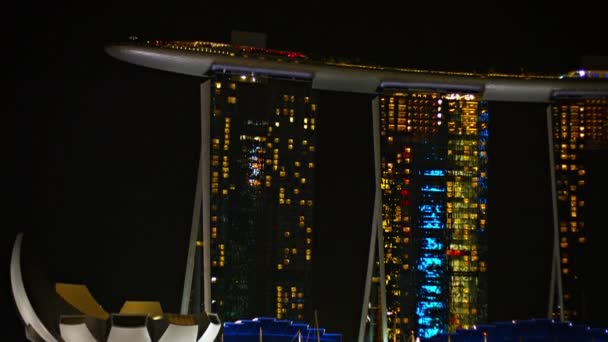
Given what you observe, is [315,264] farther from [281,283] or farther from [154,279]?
[154,279]

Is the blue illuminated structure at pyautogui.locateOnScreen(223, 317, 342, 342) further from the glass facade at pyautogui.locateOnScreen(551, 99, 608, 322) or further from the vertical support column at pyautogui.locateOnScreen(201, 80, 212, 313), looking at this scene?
the glass facade at pyautogui.locateOnScreen(551, 99, 608, 322)

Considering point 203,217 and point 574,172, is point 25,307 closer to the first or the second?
point 203,217

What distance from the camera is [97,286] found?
1920 centimetres

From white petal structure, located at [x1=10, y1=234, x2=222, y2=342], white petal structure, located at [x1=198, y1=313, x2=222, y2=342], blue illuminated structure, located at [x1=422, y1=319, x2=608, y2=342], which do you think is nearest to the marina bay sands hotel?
blue illuminated structure, located at [x1=422, y1=319, x2=608, y2=342]

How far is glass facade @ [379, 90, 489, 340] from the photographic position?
20469mm

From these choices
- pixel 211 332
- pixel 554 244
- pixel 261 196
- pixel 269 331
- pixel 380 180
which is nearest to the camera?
pixel 211 332

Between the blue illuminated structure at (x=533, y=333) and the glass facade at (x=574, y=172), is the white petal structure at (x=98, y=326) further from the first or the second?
the glass facade at (x=574, y=172)

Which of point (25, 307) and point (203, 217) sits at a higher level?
point (203, 217)

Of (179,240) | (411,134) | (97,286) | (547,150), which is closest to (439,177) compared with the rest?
(411,134)

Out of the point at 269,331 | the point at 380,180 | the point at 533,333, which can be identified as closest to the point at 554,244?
Answer: the point at 533,333

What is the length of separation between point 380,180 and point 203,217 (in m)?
3.62

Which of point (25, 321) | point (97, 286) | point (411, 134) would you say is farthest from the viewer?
point (411, 134)

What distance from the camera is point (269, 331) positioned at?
17.8m

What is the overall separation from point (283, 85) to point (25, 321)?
→ 7.88 m
